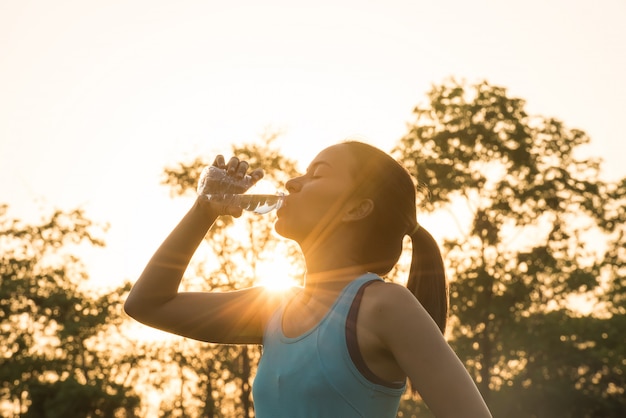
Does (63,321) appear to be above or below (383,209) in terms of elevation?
above

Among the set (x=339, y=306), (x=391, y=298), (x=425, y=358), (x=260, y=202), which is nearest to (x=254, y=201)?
(x=260, y=202)

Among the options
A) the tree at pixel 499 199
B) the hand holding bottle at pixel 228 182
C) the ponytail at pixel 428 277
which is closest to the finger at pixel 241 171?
the hand holding bottle at pixel 228 182

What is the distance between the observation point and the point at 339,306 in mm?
2678

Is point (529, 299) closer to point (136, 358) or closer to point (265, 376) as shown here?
point (136, 358)

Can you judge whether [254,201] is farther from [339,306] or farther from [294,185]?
[339,306]

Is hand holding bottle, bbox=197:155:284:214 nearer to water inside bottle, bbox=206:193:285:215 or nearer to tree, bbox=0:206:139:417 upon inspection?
water inside bottle, bbox=206:193:285:215

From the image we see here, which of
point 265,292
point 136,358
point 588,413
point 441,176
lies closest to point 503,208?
point 441,176

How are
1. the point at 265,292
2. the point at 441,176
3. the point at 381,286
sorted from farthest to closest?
the point at 441,176 → the point at 265,292 → the point at 381,286

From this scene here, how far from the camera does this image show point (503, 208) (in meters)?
31.1

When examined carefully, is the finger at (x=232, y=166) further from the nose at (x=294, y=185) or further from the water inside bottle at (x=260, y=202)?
the nose at (x=294, y=185)

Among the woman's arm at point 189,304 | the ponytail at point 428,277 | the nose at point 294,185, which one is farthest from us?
the woman's arm at point 189,304

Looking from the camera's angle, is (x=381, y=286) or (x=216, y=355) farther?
(x=216, y=355)

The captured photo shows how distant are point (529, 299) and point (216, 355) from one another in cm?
1132

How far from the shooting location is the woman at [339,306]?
249 centimetres
